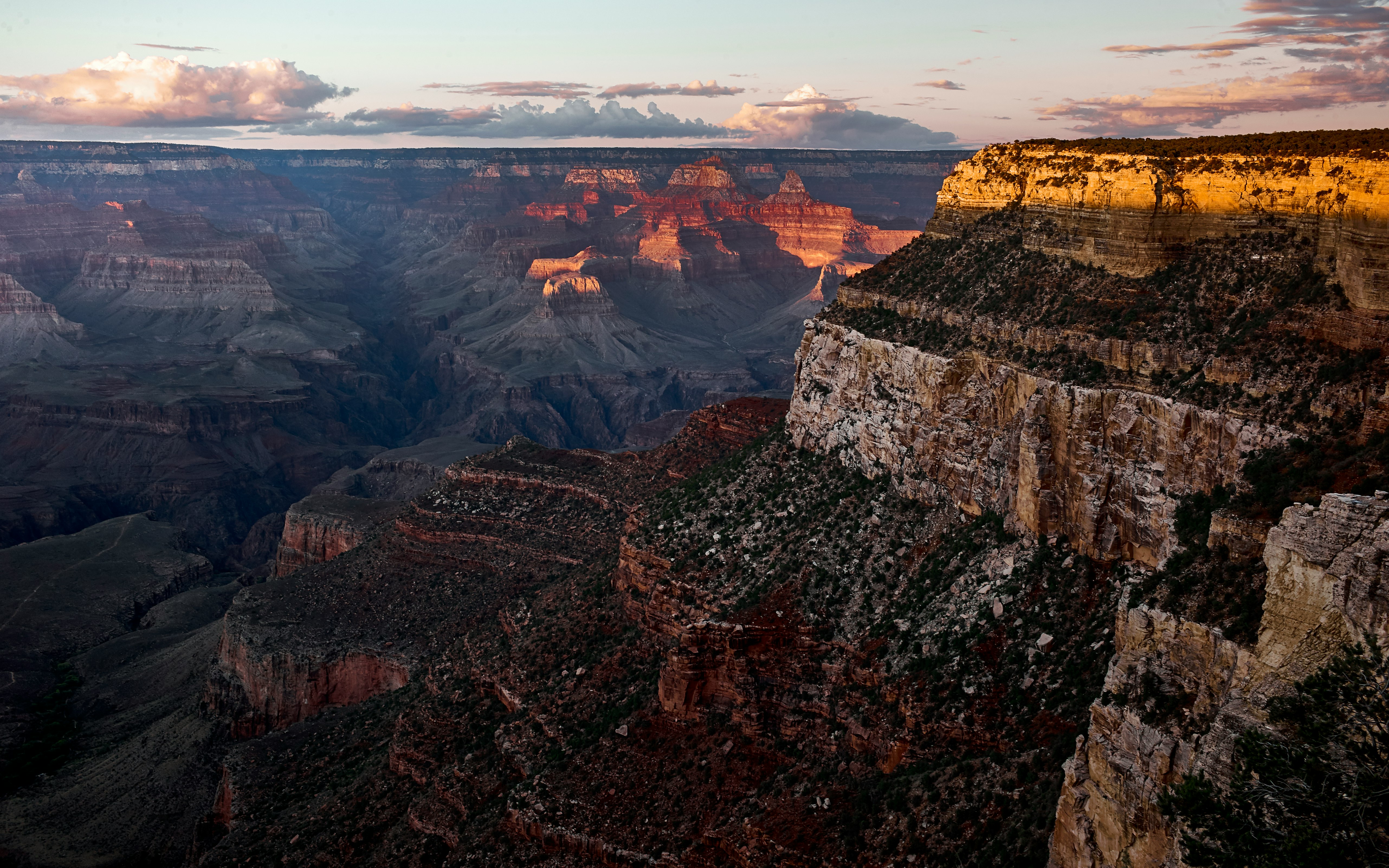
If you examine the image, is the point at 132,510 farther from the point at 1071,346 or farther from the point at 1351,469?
the point at 1351,469

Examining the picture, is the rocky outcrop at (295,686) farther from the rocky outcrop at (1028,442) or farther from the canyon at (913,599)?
the rocky outcrop at (1028,442)

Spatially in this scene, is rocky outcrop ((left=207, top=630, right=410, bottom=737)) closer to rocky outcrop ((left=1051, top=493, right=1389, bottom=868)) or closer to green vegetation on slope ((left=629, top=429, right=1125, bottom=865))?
green vegetation on slope ((left=629, top=429, right=1125, bottom=865))

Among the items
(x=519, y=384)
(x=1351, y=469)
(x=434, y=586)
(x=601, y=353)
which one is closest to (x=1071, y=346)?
(x=1351, y=469)

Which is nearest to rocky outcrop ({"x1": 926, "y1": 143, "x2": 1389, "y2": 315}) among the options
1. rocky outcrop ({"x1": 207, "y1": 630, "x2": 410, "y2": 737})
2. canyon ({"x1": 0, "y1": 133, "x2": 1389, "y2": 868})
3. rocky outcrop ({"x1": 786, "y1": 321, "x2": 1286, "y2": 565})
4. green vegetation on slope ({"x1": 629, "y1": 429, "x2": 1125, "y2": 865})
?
canyon ({"x1": 0, "y1": 133, "x2": 1389, "y2": 868})

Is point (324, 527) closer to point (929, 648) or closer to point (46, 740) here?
point (46, 740)

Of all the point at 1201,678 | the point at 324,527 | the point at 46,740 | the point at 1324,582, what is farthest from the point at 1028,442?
the point at 324,527

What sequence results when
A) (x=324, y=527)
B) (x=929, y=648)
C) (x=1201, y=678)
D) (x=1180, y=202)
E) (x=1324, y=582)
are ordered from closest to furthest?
(x=1324, y=582) → (x=1201, y=678) → (x=929, y=648) → (x=1180, y=202) → (x=324, y=527)
